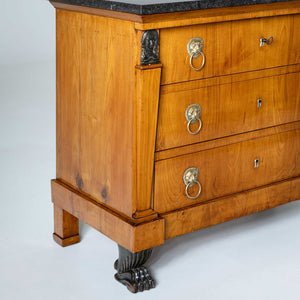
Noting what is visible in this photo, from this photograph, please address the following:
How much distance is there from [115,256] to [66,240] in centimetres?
25

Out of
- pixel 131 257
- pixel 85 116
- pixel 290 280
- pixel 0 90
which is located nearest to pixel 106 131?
pixel 85 116

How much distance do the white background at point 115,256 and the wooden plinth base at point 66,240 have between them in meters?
0.02

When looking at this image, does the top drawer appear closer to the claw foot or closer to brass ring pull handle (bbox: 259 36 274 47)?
brass ring pull handle (bbox: 259 36 274 47)

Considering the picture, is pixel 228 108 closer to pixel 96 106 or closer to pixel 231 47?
pixel 231 47

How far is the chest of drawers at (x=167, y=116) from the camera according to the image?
7.93 ft

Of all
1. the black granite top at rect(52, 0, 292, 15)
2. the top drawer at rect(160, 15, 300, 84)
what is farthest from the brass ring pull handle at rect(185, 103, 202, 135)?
the black granite top at rect(52, 0, 292, 15)

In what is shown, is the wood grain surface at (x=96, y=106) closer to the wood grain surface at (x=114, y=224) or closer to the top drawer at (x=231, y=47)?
the wood grain surface at (x=114, y=224)

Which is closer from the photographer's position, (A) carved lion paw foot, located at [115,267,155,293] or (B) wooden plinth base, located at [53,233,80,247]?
(A) carved lion paw foot, located at [115,267,155,293]

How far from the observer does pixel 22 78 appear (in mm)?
5859

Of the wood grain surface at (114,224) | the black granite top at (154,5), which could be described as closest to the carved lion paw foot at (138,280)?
the wood grain surface at (114,224)

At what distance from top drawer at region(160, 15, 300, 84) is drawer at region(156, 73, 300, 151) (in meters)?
0.06

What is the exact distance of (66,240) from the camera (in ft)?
9.74

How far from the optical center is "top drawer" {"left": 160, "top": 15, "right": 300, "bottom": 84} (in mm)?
2438

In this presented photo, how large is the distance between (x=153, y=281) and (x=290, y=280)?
531 mm
